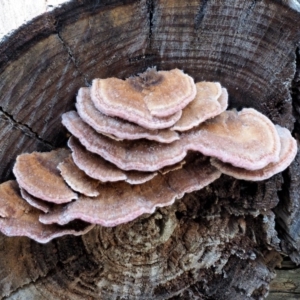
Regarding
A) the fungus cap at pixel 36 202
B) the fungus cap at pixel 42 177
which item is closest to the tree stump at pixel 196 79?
the fungus cap at pixel 42 177

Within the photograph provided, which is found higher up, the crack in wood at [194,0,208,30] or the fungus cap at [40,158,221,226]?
the crack in wood at [194,0,208,30]

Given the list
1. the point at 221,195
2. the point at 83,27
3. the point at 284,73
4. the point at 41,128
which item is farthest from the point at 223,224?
the point at 83,27

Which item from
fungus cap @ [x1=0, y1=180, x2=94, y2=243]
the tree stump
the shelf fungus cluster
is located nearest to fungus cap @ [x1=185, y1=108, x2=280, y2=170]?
the shelf fungus cluster

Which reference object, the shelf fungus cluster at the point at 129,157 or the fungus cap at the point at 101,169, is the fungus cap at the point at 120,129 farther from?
the fungus cap at the point at 101,169

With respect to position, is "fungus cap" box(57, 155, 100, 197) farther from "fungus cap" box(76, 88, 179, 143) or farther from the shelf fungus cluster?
"fungus cap" box(76, 88, 179, 143)

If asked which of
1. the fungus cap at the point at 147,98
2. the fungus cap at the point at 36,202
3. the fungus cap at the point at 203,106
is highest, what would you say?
the fungus cap at the point at 147,98

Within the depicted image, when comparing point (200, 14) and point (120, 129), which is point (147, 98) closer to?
point (120, 129)

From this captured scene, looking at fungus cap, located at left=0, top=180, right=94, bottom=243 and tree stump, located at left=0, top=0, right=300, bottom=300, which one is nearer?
fungus cap, located at left=0, top=180, right=94, bottom=243

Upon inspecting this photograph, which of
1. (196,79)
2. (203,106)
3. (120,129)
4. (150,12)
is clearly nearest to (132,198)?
(120,129)
